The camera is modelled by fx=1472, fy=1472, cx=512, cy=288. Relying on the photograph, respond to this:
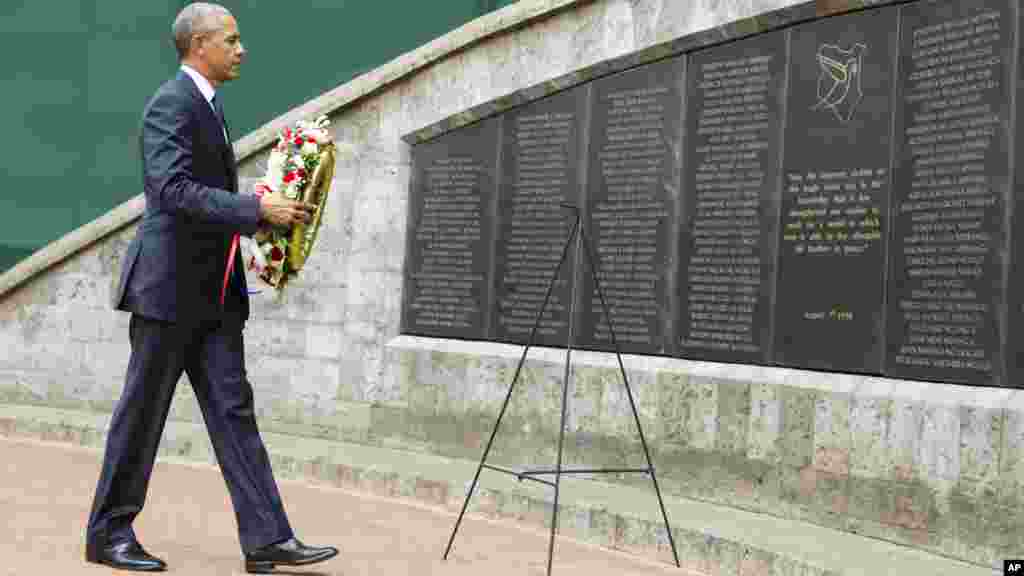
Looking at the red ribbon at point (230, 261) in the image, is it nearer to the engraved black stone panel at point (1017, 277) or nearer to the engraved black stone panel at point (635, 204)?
the engraved black stone panel at point (1017, 277)

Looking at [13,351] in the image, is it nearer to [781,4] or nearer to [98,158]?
[98,158]

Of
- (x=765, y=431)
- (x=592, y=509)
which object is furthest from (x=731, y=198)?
(x=592, y=509)

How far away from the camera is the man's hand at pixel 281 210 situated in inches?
215

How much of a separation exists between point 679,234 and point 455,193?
2.30 metres

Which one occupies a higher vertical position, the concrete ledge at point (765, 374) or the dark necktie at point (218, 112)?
the dark necktie at point (218, 112)

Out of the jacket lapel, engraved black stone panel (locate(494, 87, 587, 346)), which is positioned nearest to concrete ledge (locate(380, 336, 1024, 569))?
engraved black stone panel (locate(494, 87, 587, 346))

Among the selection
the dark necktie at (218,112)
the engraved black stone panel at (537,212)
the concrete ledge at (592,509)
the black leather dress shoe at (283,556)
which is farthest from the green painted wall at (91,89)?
the black leather dress shoe at (283,556)

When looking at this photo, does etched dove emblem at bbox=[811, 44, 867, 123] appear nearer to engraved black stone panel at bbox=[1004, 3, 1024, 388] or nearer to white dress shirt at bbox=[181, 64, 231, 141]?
engraved black stone panel at bbox=[1004, 3, 1024, 388]

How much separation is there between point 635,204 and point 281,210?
4.13m

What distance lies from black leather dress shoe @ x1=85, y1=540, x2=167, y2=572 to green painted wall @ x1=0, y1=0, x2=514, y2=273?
1096 centimetres

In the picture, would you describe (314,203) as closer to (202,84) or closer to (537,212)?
(202,84)

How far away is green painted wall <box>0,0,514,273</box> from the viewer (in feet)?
52.0

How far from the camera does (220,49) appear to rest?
5664mm

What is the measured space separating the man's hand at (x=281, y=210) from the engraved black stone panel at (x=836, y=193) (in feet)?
10.8
